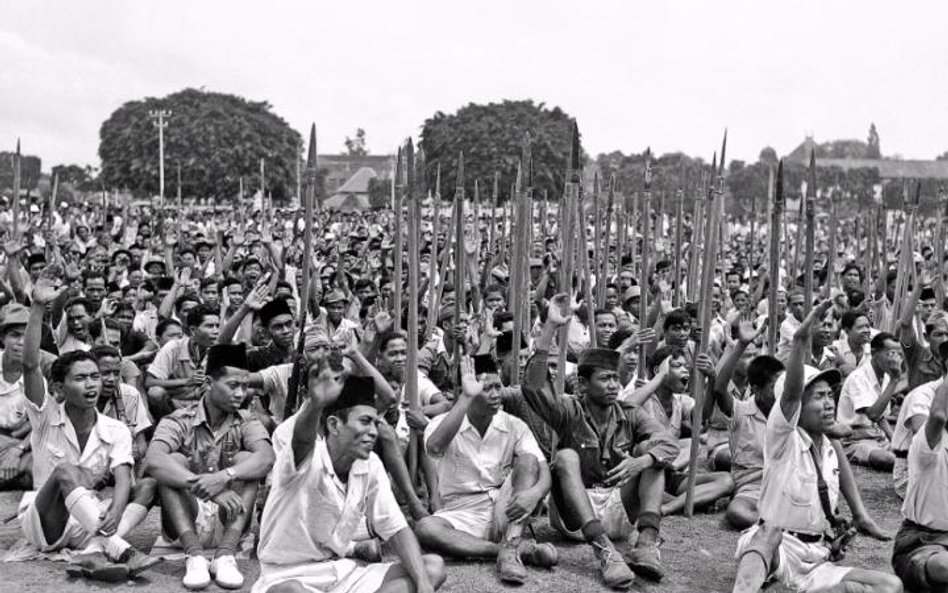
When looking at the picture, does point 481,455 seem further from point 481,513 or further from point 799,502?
point 799,502

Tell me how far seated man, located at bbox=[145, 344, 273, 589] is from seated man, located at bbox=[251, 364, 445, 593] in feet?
3.17

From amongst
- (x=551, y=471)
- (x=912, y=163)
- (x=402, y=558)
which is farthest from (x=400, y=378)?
(x=912, y=163)

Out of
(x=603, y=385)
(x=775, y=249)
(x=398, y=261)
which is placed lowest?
(x=603, y=385)

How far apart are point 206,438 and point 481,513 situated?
1.61 metres

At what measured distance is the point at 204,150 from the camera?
48.7 m

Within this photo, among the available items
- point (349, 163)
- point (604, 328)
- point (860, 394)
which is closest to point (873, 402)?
point (860, 394)

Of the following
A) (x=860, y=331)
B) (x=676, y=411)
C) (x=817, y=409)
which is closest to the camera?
(x=817, y=409)

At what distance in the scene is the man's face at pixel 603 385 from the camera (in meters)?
6.21

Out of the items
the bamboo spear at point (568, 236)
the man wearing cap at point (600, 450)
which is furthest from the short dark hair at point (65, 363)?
the bamboo spear at point (568, 236)

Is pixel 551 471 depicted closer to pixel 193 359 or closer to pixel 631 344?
pixel 631 344

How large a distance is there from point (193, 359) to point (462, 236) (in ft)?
7.49

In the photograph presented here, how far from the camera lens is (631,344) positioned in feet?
23.2

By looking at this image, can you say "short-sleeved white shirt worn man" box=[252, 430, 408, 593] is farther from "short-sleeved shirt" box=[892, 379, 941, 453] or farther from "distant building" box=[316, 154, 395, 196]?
"distant building" box=[316, 154, 395, 196]

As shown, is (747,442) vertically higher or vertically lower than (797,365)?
lower
